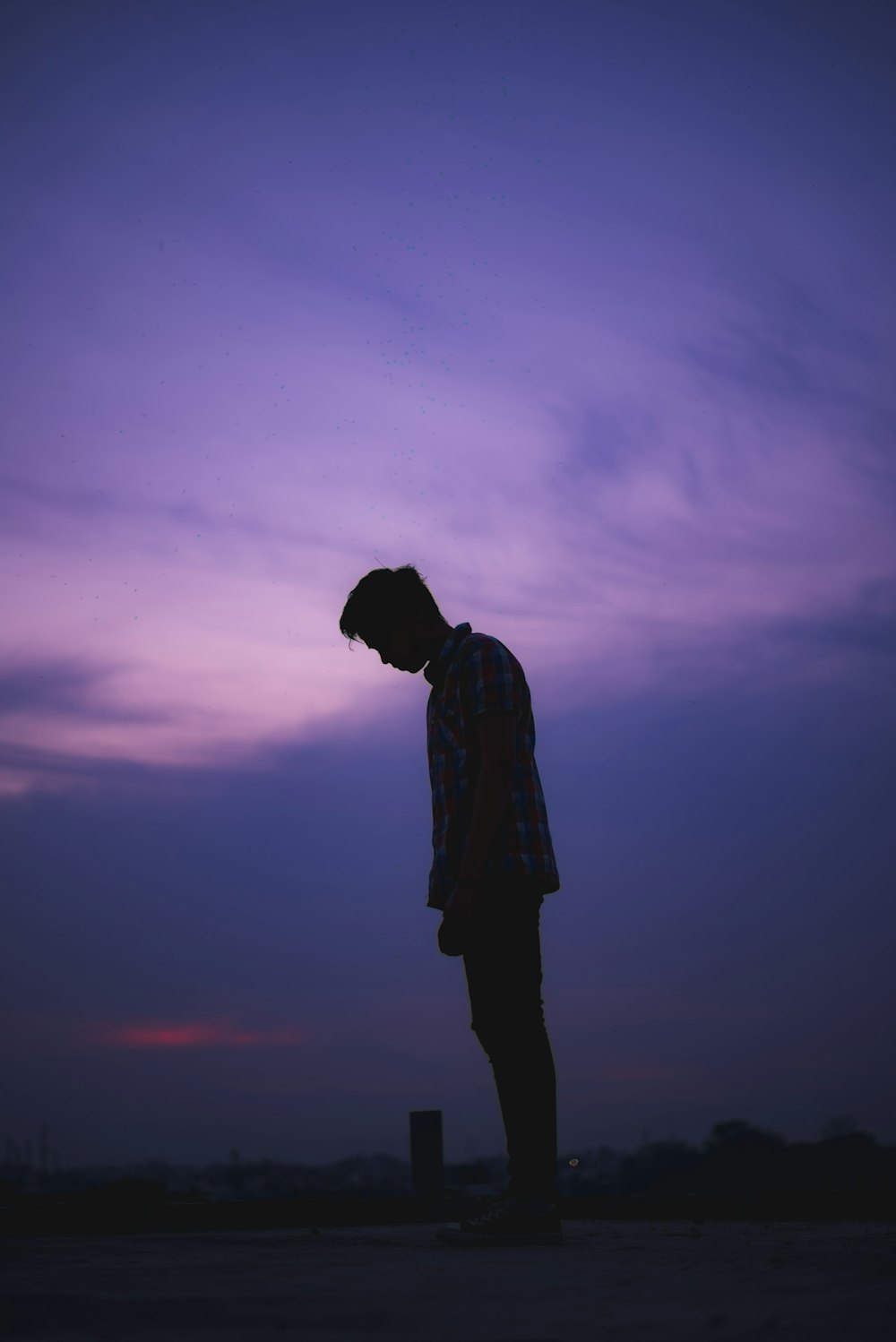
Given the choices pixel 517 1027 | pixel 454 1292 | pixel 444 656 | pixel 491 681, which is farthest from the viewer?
pixel 444 656

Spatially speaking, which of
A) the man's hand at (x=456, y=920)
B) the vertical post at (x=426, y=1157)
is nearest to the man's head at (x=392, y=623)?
the man's hand at (x=456, y=920)

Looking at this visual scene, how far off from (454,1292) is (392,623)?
7.51ft

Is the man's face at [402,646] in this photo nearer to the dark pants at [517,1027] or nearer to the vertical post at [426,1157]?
the dark pants at [517,1027]

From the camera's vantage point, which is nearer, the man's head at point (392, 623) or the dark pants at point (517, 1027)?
the dark pants at point (517, 1027)

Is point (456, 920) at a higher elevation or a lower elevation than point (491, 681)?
lower

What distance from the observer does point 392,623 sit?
3.95 m

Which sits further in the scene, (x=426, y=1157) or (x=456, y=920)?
(x=426, y=1157)

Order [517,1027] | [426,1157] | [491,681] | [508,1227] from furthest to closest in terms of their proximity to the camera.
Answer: [426,1157] → [491,681] → [517,1027] → [508,1227]

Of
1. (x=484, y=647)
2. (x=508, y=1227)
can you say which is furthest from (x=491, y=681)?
(x=508, y=1227)

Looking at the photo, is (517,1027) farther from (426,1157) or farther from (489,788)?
(426,1157)

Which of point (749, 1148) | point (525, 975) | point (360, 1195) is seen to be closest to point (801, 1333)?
point (525, 975)

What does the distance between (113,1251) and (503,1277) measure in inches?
49.8

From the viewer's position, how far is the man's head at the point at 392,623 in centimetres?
395

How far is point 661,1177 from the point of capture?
6191 mm
